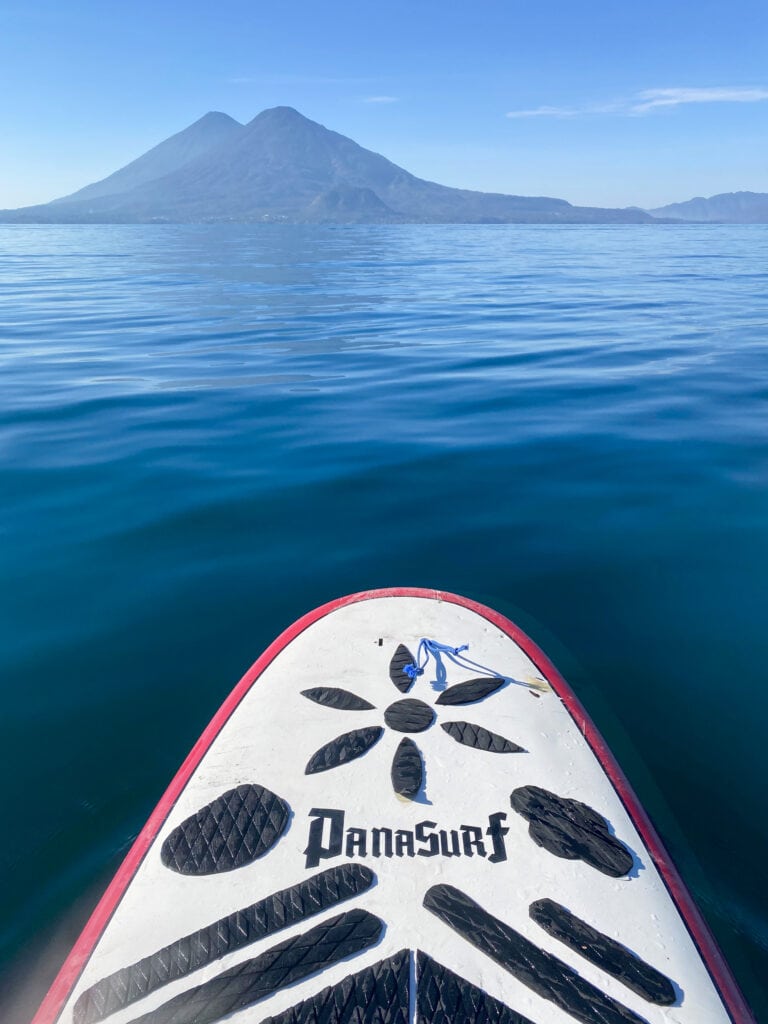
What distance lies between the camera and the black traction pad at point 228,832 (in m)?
2.90

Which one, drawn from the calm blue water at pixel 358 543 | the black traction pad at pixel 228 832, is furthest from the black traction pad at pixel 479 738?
the black traction pad at pixel 228 832

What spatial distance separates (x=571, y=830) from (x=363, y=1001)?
1174 millimetres

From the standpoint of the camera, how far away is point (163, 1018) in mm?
2311

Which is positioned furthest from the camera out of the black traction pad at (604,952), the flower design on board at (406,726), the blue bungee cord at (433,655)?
the blue bungee cord at (433,655)

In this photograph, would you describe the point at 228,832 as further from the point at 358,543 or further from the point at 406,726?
the point at 358,543

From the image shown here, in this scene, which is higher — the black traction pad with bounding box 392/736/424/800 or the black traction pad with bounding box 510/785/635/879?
the black traction pad with bounding box 392/736/424/800

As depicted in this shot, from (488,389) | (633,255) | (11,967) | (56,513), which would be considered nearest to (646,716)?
(11,967)

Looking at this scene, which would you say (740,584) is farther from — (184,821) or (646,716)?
(184,821)

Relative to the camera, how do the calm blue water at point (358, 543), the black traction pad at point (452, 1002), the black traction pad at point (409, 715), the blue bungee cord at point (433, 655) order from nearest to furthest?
the black traction pad at point (452, 1002) < the calm blue water at point (358, 543) < the black traction pad at point (409, 715) < the blue bungee cord at point (433, 655)

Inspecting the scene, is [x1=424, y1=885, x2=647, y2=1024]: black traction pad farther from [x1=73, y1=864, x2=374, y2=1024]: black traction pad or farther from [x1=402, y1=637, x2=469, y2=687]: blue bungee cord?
[x1=402, y1=637, x2=469, y2=687]: blue bungee cord

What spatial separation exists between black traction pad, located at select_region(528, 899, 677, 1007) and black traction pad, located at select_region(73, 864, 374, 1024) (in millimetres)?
709

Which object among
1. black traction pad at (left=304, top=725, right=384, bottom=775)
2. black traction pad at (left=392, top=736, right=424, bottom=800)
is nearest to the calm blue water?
black traction pad at (left=304, top=725, right=384, bottom=775)

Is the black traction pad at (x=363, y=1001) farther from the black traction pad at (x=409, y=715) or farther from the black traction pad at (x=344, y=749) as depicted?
the black traction pad at (x=409, y=715)

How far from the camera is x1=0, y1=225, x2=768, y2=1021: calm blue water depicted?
3514mm
